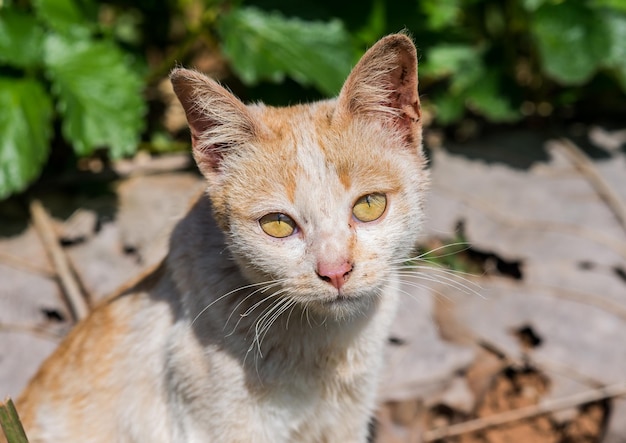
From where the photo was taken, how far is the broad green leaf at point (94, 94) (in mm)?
4098

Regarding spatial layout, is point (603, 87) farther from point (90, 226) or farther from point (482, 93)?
point (90, 226)

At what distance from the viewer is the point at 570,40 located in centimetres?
465

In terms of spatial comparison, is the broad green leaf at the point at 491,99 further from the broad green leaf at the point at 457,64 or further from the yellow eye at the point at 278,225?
the yellow eye at the point at 278,225

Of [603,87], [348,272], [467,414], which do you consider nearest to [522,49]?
[603,87]

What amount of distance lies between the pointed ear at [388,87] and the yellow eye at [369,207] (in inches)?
10.5

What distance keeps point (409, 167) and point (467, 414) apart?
1701 mm

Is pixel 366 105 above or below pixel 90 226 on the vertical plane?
above

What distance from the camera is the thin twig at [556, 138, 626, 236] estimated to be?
14.8 feet

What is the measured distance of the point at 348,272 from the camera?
245 cm

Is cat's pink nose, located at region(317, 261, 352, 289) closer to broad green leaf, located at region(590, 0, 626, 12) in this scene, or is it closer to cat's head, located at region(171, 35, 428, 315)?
cat's head, located at region(171, 35, 428, 315)

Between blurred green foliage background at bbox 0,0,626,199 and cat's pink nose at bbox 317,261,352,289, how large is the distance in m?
1.89

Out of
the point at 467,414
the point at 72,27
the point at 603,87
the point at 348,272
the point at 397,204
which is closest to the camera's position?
the point at 348,272

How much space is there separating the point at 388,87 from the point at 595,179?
2552 millimetres

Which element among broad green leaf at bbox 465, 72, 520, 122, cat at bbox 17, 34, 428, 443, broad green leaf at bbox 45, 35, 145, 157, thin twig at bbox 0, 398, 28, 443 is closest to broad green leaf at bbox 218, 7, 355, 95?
broad green leaf at bbox 45, 35, 145, 157
